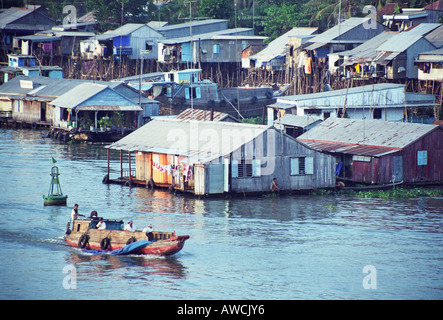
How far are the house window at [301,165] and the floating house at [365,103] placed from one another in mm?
13406

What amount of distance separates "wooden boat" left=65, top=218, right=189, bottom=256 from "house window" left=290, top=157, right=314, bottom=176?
10918 millimetres

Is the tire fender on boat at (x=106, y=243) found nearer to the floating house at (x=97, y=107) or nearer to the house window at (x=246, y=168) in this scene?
the house window at (x=246, y=168)

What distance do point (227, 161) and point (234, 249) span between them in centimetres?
778

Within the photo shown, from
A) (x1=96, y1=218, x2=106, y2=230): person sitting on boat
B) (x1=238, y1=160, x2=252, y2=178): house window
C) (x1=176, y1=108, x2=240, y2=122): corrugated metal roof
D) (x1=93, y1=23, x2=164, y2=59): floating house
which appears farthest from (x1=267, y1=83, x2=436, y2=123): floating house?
(x1=93, y1=23, x2=164, y2=59): floating house

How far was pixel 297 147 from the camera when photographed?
3722cm

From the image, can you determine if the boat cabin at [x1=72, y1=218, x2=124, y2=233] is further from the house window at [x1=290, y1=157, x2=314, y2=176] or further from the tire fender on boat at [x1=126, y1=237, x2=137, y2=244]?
the house window at [x1=290, y1=157, x2=314, y2=176]

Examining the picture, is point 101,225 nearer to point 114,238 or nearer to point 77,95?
point 114,238

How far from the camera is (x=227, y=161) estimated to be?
3572 centimetres

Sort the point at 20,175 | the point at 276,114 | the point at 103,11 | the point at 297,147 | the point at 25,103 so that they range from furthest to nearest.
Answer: the point at 103,11, the point at 25,103, the point at 276,114, the point at 20,175, the point at 297,147

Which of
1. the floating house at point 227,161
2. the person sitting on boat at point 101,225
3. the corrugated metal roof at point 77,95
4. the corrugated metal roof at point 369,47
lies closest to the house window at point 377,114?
the corrugated metal roof at point 369,47

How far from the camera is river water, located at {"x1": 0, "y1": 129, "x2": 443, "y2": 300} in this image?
24672 mm

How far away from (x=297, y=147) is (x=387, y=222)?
20.4ft
